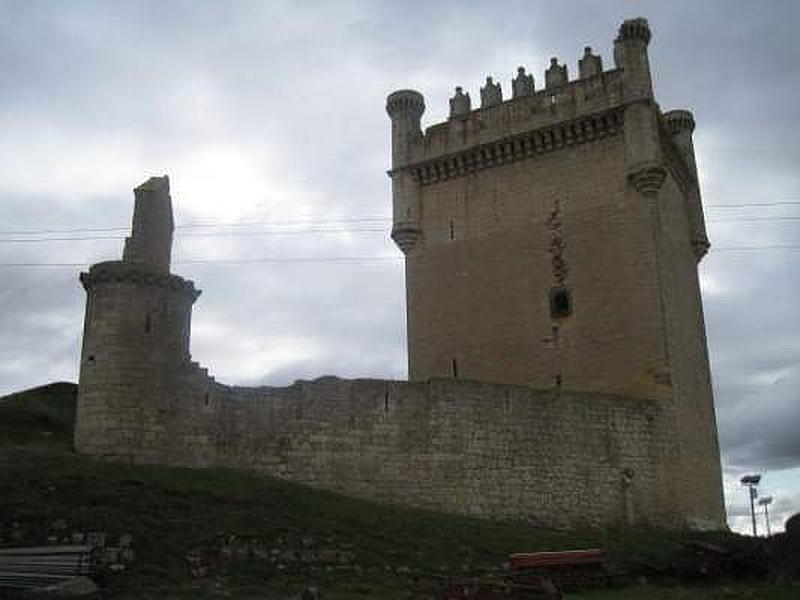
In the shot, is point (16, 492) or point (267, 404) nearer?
point (16, 492)

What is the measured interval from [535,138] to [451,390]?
11.0 m

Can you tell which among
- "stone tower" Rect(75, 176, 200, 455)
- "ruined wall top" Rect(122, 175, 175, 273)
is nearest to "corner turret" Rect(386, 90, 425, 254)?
"ruined wall top" Rect(122, 175, 175, 273)

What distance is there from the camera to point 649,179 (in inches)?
1039

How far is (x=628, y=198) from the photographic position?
88.0 ft

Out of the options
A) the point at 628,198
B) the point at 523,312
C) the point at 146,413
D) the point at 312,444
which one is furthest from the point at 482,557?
the point at 628,198

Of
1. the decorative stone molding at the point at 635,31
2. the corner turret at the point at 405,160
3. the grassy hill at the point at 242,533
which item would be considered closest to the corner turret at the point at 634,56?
the decorative stone molding at the point at 635,31

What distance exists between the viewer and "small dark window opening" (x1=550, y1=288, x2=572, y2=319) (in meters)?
27.0

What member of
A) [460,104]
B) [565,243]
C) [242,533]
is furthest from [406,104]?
[242,533]

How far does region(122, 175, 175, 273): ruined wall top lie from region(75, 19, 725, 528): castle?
0.05 meters

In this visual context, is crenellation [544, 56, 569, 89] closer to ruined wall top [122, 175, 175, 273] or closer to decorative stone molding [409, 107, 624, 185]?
decorative stone molding [409, 107, 624, 185]

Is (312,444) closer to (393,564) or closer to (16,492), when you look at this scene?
(393,564)

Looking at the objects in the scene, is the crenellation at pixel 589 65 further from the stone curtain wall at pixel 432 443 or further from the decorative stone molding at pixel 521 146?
the stone curtain wall at pixel 432 443

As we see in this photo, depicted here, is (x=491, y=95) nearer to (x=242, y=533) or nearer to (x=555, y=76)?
(x=555, y=76)

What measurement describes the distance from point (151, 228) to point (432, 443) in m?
7.57
